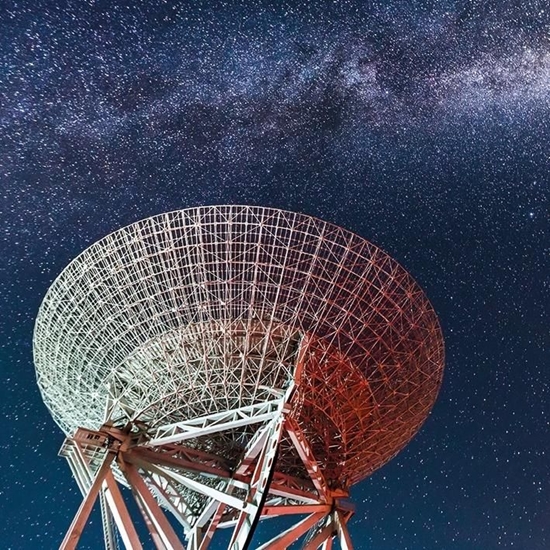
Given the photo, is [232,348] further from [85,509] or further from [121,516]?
[85,509]

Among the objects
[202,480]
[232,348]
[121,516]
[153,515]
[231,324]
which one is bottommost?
[202,480]

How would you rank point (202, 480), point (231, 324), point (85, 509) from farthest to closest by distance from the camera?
point (202, 480)
point (231, 324)
point (85, 509)

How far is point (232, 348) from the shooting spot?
1945cm

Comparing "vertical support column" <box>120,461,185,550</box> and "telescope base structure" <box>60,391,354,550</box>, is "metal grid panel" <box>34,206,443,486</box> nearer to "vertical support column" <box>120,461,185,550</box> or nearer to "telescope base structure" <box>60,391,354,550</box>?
"telescope base structure" <box>60,391,354,550</box>

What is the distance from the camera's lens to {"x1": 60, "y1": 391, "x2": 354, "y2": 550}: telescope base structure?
16.8 metres

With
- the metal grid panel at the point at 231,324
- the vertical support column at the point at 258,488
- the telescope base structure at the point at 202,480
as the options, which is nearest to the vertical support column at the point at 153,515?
the telescope base structure at the point at 202,480

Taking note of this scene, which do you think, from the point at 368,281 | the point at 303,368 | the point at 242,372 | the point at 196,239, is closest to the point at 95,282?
the point at 196,239

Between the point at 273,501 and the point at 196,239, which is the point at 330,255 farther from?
the point at 273,501

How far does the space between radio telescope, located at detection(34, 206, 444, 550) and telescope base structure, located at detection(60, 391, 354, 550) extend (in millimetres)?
72

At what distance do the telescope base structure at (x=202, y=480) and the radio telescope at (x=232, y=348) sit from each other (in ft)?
0.24

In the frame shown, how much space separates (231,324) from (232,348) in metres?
0.74

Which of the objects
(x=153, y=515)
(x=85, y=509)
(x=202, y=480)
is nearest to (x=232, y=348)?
(x=202, y=480)

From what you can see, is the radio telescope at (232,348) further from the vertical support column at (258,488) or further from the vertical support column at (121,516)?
the vertical support column at (258,488)

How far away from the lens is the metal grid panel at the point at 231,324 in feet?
63.2
